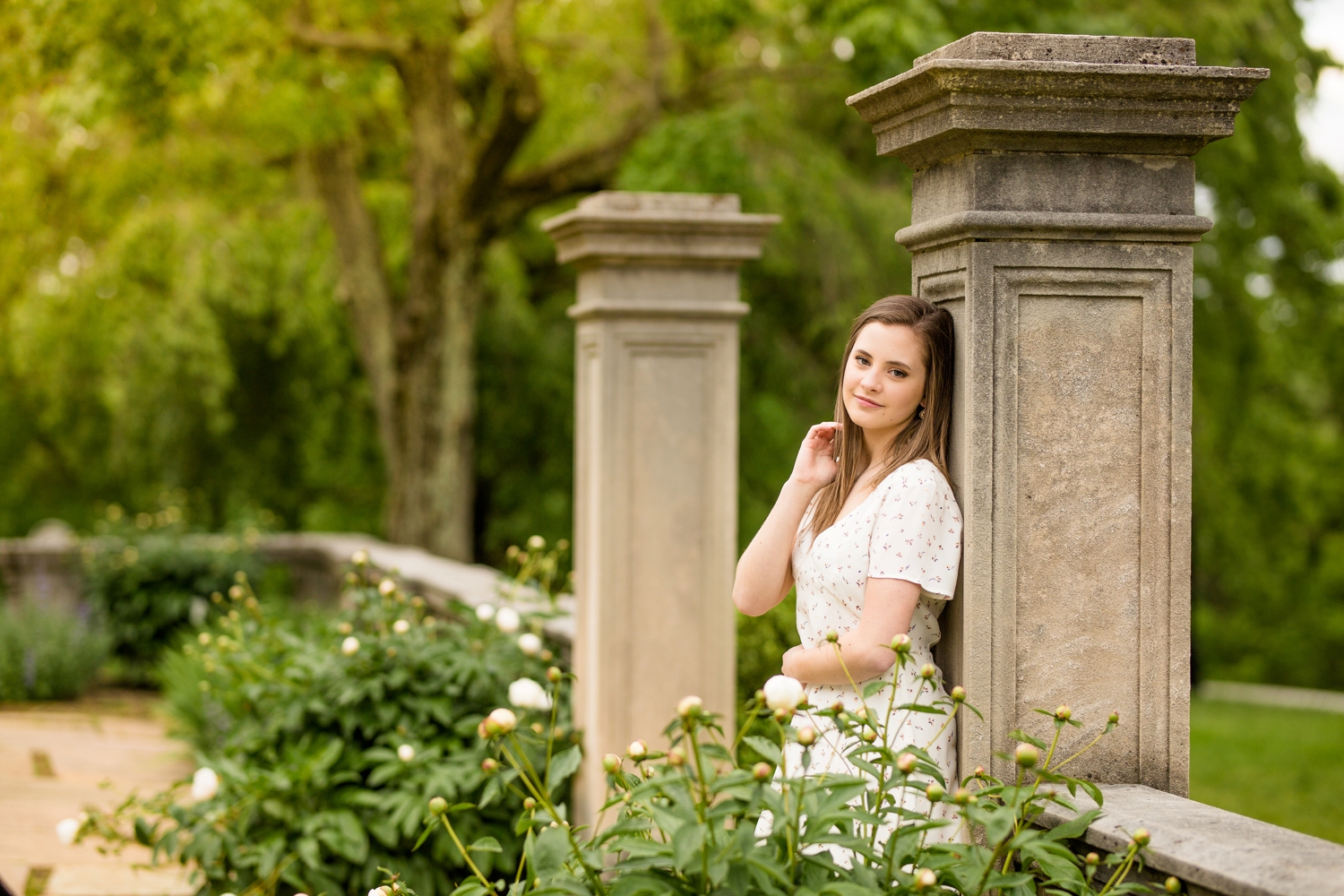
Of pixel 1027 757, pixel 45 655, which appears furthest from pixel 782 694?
pixel 45 655

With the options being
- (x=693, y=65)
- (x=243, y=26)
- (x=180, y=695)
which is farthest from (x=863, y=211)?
(x=180, y=695)

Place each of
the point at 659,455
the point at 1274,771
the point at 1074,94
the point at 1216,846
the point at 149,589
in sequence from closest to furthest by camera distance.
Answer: the point at 1216,846, the point at 1074,94, the point at 659,455, the point at 149,589, the point at 1274,771

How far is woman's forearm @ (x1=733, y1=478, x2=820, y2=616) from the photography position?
2.52 meters

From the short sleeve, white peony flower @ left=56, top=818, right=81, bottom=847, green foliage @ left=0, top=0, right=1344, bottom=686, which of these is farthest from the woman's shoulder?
green foliage @ left=0, top=0, right=1344, bottom=686

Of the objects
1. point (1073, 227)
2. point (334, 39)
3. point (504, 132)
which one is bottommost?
point (1073, 227)

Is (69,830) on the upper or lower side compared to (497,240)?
lower

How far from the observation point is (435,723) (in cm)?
466

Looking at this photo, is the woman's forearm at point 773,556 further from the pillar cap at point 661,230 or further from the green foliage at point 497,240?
the green foliage at point 497,240

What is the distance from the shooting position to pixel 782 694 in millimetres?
1818

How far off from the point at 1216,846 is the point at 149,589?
29.9 ft

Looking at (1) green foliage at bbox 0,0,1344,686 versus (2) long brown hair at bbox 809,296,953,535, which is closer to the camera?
(2) long brown hair at bbox 809,296,953,535

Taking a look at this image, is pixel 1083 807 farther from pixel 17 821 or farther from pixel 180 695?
pixel 180 695

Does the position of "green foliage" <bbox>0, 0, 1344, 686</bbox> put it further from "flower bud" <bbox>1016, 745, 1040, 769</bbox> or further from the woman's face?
"flower bud" <bbox>1016, 745, 1040, 769</bbox>

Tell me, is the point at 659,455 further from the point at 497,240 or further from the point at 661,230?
the point at 497,240
